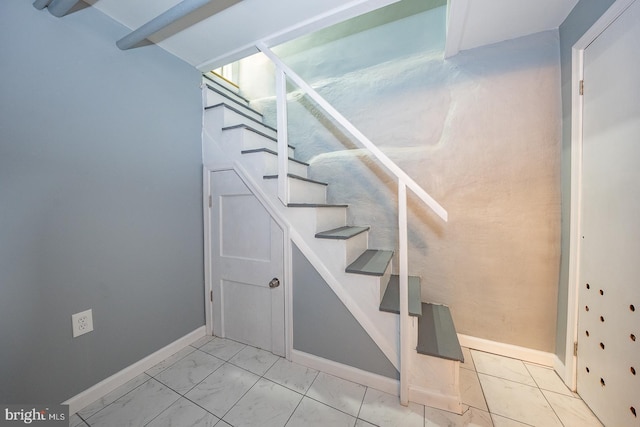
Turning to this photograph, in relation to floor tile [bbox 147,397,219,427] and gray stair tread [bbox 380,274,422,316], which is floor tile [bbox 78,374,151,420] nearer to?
floor tile [bbox 147,397,219,427]

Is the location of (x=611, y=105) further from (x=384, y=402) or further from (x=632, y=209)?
(x=384, y=402)

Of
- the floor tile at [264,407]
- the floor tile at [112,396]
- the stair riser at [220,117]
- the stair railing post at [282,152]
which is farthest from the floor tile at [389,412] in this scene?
the stair riser at [220,117]

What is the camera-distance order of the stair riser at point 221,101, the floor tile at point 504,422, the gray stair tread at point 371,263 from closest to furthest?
the floor tile at point 504,422 → the gray stair tread at point 371,263 → the stair riser at point 221,101

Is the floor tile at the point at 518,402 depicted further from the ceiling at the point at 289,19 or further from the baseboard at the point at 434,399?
the ceiling at the point at 289,19

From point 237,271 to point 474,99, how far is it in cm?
217

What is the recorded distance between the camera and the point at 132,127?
4.59 feet

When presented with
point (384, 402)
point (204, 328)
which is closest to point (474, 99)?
point (384, 402)

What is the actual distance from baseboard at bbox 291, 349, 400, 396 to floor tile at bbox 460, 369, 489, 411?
377mm

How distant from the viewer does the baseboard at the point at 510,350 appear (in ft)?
4.74

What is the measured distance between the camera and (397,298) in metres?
1.37

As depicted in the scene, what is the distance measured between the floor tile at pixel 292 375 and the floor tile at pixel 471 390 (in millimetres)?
867

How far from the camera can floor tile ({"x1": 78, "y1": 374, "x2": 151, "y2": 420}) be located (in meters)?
1.16

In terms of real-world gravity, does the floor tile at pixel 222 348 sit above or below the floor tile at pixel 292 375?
above

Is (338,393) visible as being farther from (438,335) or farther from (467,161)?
(467,161)
